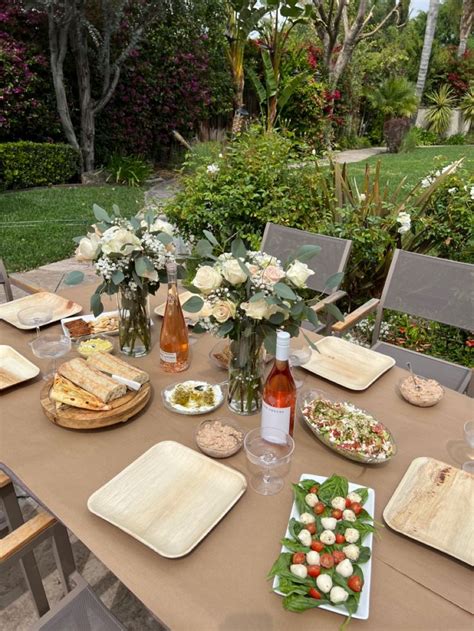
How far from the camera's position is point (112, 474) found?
1316mm

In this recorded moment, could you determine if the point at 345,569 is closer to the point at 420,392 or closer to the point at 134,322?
the point at 420,392

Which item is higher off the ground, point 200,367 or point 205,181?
point 205,181

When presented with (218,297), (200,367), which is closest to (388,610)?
(218,297)

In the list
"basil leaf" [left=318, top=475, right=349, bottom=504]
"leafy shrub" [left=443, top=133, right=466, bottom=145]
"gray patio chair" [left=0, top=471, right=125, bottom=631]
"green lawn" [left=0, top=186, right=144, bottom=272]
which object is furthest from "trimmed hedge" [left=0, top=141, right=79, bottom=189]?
"leafy shrub" [left=443, top=133, right=466, bottom=145]

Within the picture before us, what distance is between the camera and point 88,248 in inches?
67.0

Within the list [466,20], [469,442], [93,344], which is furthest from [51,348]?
[466,20]

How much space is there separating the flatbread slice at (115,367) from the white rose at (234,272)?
0.54 m

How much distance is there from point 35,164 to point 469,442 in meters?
9.16

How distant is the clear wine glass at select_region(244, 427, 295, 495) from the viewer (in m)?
1.27

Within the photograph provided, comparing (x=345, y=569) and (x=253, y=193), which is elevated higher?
(x=253, y=193)

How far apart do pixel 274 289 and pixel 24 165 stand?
864 cm

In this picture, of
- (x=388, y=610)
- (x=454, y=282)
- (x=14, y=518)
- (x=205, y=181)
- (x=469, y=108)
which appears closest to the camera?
(x=388, y=610)

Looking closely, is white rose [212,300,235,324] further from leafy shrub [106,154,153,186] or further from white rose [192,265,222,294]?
leafy shrub [106,154,153,186]

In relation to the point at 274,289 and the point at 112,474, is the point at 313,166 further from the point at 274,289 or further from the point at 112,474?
the point at 112,474
